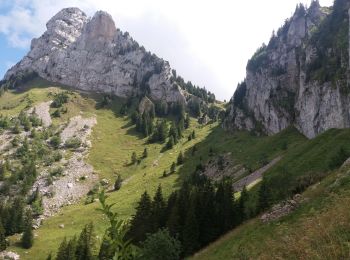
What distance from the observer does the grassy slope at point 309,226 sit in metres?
13.0

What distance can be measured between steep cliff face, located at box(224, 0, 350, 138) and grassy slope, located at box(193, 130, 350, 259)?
24794mm

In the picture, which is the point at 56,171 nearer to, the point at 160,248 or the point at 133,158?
the point at 133,158

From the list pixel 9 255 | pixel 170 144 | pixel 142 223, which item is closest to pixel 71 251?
pixel 142 223

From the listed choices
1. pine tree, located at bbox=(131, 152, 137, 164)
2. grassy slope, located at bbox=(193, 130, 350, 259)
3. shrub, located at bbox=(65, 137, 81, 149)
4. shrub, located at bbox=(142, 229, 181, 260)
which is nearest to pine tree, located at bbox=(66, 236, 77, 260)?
shrub, located at bbox=(142, 229, 181, 260)

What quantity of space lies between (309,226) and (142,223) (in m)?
62.8

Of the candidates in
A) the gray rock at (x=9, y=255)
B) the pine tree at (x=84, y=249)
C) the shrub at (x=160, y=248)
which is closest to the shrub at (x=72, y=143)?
the gray rock at (x=9, y=255)

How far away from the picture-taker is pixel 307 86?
146 meters

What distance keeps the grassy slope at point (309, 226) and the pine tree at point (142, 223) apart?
19952 mm

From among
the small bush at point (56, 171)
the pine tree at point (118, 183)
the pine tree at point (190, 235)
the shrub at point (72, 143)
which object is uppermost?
the shrub at point (72, 143)

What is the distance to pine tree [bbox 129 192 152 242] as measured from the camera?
243 ft

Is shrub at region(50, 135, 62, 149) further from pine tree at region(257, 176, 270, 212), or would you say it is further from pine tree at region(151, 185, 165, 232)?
pine tree at region(257, 176, 270, 212)

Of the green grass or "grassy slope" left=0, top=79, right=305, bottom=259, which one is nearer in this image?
the green grass

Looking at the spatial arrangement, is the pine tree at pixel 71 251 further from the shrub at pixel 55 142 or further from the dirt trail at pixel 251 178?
the shrub at pixel 55 142

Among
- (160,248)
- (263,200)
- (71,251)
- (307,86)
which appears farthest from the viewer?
(307,86)
